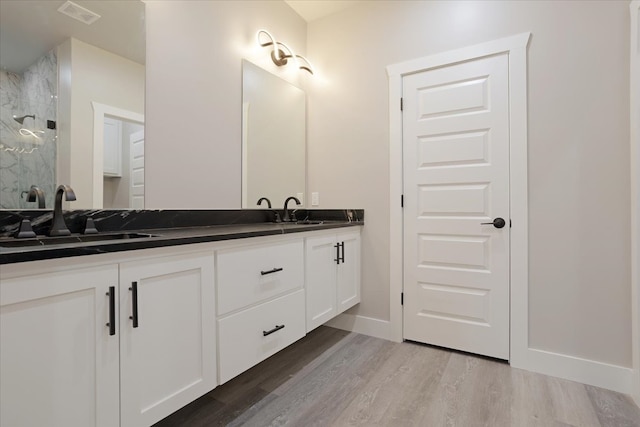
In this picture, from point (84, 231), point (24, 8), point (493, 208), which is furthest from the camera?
point (493, 208)

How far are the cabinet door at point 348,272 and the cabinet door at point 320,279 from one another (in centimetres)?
9

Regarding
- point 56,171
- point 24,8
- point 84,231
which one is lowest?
point 84,231

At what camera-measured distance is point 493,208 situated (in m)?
2.10

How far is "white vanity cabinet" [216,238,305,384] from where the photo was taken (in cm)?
140

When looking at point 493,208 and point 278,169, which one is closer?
point 493,208

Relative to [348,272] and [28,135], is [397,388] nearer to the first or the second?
[348,272]

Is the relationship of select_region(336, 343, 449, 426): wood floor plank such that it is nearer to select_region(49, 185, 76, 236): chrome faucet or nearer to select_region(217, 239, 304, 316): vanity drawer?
select_region(217, 239, 304, 316): vanity drawer

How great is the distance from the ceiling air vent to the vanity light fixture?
1.12 meters

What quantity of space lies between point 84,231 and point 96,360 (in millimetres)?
678

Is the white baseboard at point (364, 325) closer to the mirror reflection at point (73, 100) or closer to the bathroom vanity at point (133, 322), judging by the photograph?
the bathroom vanity at point (133, 322)

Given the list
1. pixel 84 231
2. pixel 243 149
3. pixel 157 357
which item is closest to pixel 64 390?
pixel 157 357

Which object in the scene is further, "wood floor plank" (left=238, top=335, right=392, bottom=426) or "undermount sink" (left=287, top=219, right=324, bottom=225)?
"undermount sink" (left=287, top=219, right=324, bottom=225)

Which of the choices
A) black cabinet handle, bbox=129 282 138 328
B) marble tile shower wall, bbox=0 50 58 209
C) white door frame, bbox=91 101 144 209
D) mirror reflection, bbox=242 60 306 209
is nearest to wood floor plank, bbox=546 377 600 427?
black cabinet handle, bbox=129 282 138 328

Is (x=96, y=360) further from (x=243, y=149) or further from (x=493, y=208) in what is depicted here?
(x=493, y=208)
